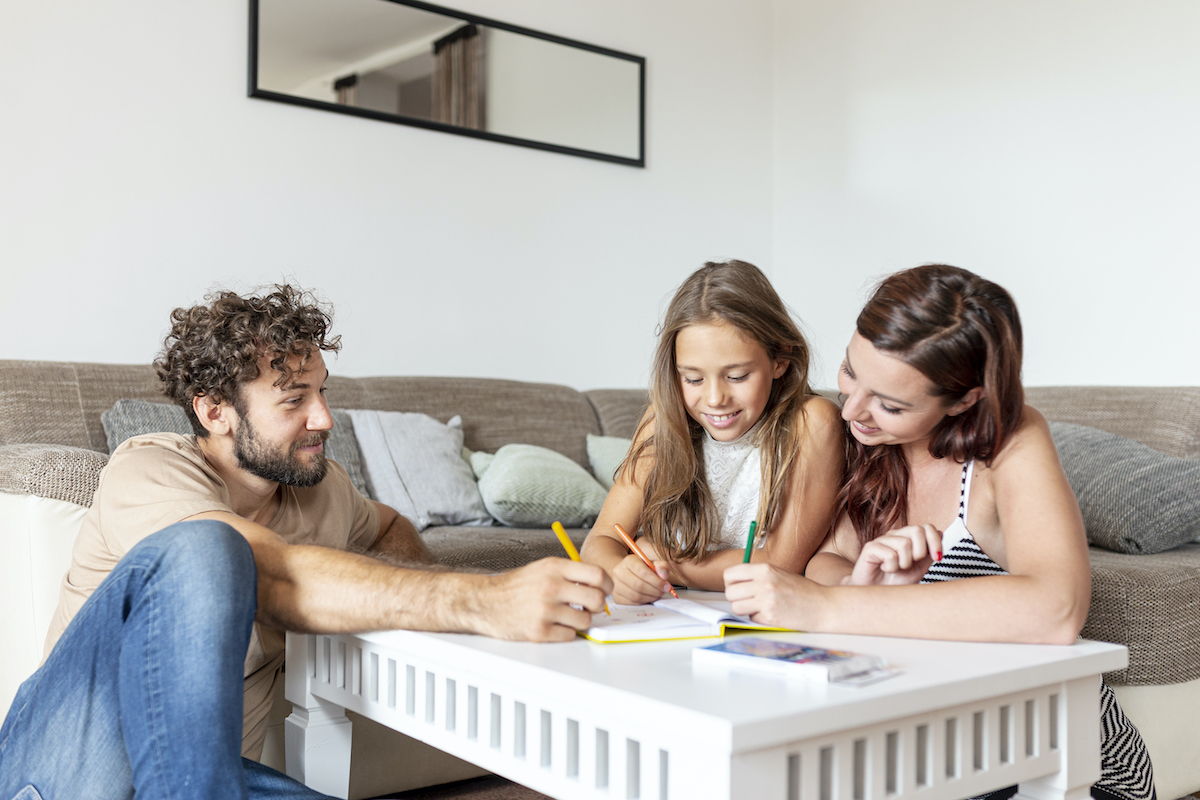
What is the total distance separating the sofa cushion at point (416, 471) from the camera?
2451mm

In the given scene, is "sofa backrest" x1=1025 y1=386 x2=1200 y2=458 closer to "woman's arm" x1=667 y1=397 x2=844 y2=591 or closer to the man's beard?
"woman's arm" x1=667 y1=397 x2=844 y2=591

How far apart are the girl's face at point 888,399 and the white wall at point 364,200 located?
6.69ft

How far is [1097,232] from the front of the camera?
3051 millimetres

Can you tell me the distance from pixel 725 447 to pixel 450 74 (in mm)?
2095

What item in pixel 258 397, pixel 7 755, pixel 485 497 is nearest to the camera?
pixel 7 755

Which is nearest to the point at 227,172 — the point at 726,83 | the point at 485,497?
the point at 485,497

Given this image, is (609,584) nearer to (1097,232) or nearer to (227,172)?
(227,172)

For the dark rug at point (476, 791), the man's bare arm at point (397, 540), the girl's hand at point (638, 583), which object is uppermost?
the girl's hand at point (638, 583)

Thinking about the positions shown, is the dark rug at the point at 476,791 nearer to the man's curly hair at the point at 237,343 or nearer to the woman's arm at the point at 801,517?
the woman's arm at the point at 801,517

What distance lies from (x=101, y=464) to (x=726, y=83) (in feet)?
9.61

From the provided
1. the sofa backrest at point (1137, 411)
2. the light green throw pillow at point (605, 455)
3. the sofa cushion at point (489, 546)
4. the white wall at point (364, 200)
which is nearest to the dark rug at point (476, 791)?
the sofa cushion at point (489, 546)

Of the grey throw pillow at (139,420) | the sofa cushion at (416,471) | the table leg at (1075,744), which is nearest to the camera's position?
the table leg at (1075,744)

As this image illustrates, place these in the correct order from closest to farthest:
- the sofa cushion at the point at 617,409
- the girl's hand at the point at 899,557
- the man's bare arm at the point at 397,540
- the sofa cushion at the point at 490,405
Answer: the girl's hand at the point at 899,557
the man's bare arm at the point at 397,540
the sofa cushion at the point at 490,405
the sofa cushion at the point at 617,409

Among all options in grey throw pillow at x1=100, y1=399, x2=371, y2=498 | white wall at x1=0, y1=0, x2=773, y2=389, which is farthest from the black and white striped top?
white wall at x1=0, y1=0, x2=773, y2=389
